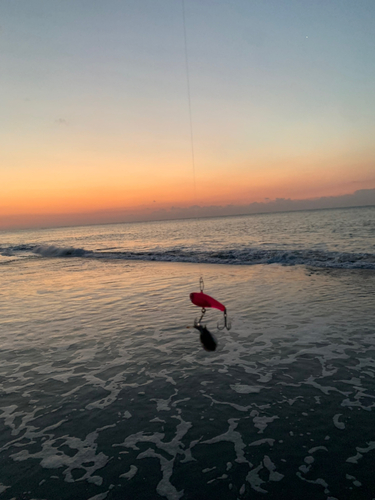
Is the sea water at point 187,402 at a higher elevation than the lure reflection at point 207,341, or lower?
lower

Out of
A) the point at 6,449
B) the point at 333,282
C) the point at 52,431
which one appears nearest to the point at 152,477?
the point at 52,431

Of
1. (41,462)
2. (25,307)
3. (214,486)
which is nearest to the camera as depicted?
(214,486)

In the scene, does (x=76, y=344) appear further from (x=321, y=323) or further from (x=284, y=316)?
(x=321, y=323)

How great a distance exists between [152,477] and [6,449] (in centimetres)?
254

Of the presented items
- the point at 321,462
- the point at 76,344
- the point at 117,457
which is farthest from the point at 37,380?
the point at 321,462

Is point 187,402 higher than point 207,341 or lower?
lower

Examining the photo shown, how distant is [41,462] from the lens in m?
4.91

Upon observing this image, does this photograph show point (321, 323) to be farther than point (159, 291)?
No

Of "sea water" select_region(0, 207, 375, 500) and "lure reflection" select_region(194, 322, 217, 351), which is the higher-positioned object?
"lure reflection" select_region(194, 322, 217, 351)

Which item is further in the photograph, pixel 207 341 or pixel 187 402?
pixel 207 341

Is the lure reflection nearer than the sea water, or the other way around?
the sea water

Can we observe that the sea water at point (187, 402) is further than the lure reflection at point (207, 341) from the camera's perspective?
No

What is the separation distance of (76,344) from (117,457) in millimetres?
5033

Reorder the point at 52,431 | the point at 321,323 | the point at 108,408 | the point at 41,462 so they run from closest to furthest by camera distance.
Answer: the point at 41,462 < the point at 52,431 < the point at 108,408 < the point at 321,323
